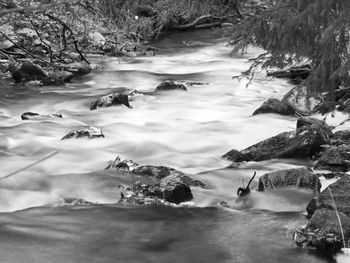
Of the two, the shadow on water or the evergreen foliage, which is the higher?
the evergreen foliage

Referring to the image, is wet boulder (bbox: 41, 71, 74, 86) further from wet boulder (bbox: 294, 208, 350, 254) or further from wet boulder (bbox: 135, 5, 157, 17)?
wet boulder (bbox: 294, 208, 350, 254)

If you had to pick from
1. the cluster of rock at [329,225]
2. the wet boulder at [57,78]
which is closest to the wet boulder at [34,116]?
the wet boulder at [57,78]

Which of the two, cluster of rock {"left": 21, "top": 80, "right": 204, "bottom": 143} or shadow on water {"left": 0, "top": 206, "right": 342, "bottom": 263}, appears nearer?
shadow on water {"left": 0, "top": 206, "right": 342, "bottom": 263}

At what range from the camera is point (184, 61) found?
18234mm

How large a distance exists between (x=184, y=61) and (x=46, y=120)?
8.29 meters

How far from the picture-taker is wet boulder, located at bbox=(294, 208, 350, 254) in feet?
16.3

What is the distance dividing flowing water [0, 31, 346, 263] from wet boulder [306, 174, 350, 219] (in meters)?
0.27

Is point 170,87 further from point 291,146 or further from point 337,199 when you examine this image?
point 337,199

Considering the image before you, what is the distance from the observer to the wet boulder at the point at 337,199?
550 centimetres

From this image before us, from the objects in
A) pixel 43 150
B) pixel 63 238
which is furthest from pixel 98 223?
pixel 43 150

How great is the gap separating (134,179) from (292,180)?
84.2 inches

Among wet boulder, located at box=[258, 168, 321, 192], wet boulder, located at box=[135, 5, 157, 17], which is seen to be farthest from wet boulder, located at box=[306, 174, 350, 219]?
wet boulder, located at box=[135, 5, 157, 17]

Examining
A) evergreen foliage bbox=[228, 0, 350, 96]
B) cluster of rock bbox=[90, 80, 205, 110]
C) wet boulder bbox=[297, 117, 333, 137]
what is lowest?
cluster of rock bbox=[90, 80, 205, 110]

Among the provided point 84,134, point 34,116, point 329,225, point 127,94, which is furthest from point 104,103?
point 329,225
